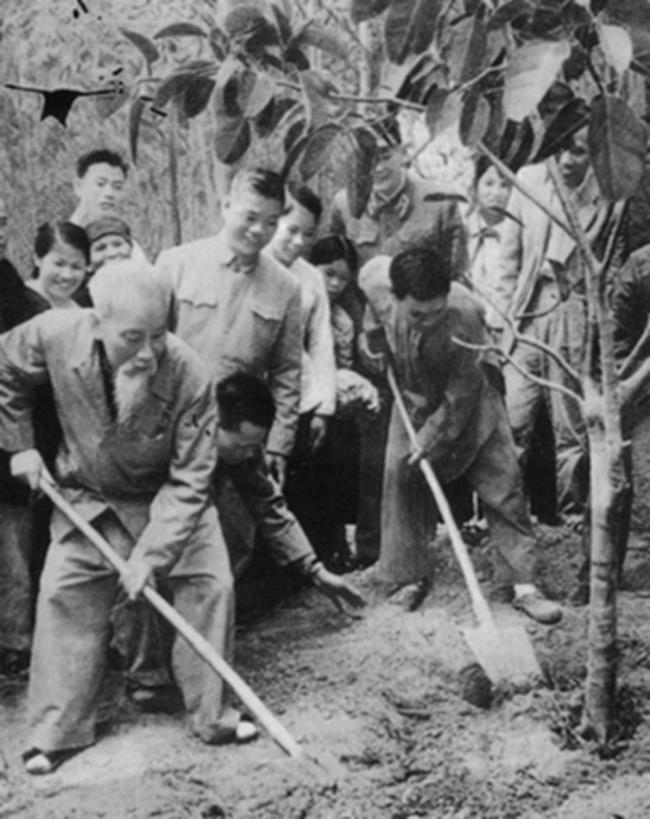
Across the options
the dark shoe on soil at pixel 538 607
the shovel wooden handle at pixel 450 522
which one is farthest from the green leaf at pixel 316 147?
the dark shoe on soil at pixel 538 607

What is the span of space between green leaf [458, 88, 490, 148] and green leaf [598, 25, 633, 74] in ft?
1.86

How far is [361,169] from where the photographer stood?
3471 millimetres

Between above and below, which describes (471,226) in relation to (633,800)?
above

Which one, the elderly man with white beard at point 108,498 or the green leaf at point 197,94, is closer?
the green leaf at point 197,94

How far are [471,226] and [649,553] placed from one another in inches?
66.7

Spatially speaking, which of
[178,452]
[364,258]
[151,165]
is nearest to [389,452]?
[364,258]

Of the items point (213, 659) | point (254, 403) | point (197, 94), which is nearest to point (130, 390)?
point (254, 403)

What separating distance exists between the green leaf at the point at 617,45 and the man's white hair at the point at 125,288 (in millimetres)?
1665

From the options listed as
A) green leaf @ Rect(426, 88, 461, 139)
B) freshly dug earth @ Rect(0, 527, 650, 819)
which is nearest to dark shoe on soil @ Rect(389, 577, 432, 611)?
freshly dug earth @ Rect(0, 527, 650, 819)

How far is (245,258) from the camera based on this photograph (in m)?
4.59

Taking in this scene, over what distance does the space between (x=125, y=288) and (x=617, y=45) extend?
175 cm

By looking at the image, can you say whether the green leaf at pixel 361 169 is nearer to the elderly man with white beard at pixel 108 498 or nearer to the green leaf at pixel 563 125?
the green leaf at pixel 563 125

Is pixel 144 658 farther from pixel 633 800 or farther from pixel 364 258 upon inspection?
pixel 364 258

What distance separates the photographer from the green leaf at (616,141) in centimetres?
266
